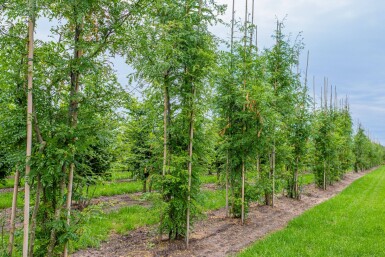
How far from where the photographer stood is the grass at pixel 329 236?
6898mm

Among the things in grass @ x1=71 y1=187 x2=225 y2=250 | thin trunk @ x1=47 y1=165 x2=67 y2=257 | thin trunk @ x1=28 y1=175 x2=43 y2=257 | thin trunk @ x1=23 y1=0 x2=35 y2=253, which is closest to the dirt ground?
grass @ x1=71 y1=187 x2=225 y2=250

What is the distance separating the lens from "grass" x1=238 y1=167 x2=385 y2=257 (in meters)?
6.90

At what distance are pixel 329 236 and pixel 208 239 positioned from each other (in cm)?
330

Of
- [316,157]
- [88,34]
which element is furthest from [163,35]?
[316,157]

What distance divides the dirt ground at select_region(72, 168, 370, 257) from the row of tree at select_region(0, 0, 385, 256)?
49 cm

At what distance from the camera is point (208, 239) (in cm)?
787

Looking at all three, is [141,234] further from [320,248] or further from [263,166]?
[263,166]

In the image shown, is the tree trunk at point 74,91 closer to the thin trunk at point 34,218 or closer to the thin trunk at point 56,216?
the thin trunk at point 56,216

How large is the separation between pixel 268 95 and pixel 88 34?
20.6 ft

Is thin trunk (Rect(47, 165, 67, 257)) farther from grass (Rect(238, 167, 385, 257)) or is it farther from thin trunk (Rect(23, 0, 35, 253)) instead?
grass (Rect(238, 167, 385, 257))

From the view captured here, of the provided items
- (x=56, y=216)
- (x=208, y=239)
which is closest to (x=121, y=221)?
(x=208, y=239)

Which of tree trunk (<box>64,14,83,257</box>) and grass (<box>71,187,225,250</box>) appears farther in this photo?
grass (<box>71,187,225,250</box>)

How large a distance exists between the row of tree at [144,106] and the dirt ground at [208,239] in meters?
0.49

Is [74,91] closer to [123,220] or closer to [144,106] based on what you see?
[144,106]
